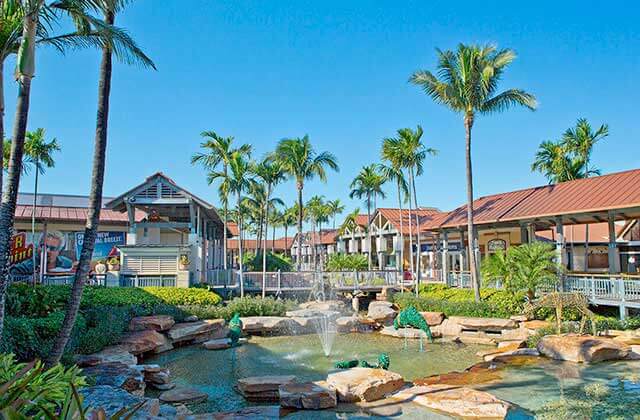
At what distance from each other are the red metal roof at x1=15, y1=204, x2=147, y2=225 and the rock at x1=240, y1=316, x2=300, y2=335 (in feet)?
41.7

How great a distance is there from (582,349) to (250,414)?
9175 millimetres

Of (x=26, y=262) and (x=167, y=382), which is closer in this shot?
(x=167, y=382)

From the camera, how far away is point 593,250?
2947 centimetres

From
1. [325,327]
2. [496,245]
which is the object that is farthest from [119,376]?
[496,245]

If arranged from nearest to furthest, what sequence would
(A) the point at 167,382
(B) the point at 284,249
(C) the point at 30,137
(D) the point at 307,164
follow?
1. (A) the point at 167,382
2. (C) the point at 30,137
3. (D) the point at 307,164
4. (B) the point at 284,249

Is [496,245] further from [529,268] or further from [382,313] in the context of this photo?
[382,313]

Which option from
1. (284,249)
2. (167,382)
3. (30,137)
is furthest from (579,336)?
(284,249)

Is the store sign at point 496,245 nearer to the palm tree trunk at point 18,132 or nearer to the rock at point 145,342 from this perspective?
the rock at point 145,342

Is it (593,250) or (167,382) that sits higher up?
(593,250)

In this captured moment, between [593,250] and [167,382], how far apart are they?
27.7m

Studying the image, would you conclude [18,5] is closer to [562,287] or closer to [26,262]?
[562,287]

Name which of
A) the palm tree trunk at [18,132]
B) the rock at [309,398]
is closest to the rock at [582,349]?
the rock at [309,398]

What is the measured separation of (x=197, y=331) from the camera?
16.5m

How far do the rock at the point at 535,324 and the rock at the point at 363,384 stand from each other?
786 cm
